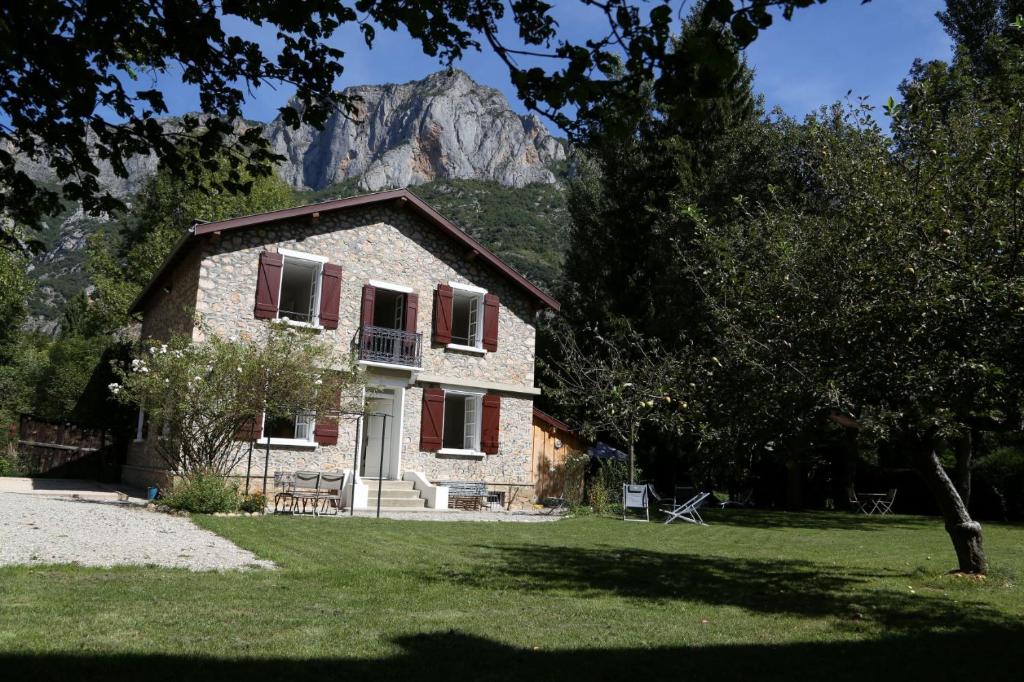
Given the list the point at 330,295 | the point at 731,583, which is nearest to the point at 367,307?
the point at 330,295

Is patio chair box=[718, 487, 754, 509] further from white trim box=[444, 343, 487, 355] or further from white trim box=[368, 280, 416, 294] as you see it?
white trim box=[368, 280, 416, 294]

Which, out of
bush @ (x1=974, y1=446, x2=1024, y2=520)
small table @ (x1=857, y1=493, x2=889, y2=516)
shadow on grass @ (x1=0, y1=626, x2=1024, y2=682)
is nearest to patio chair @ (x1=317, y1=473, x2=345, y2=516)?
shadow on grass @ (x1=0, y1=626, x2=1024, y2=682)

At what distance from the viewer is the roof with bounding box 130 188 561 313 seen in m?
15.5

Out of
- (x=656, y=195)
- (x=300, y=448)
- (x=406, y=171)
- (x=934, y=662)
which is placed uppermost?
(x=406, y=171)

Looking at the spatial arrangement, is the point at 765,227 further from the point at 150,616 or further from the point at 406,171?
the point at 406,171

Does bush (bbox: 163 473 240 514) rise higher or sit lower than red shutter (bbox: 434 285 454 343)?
lower

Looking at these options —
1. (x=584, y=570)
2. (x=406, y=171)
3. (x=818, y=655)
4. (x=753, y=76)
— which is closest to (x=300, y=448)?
(x=584, y=570)

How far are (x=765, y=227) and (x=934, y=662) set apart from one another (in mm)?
5761

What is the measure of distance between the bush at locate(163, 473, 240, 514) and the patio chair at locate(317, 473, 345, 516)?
175cm

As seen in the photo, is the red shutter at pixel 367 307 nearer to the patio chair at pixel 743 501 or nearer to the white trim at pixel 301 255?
the white trim at pixel 301 255

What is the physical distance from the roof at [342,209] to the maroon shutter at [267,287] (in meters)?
0.75

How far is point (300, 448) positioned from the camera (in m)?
16.2

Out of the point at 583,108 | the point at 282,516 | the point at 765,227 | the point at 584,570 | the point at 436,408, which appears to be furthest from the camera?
the point at 436,408

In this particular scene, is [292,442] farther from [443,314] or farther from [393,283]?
[443,314]
